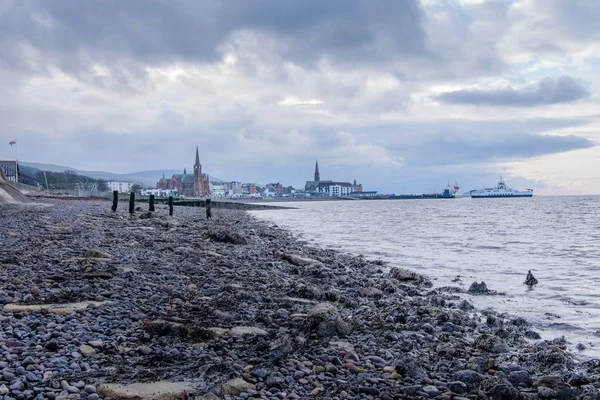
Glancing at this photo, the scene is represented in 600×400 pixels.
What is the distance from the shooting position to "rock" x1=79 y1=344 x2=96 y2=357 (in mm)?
4569

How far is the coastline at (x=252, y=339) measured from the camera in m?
4.27

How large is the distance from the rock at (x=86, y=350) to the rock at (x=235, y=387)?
1492mm

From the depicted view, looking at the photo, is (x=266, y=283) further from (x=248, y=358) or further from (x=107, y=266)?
(x=248, y=358)

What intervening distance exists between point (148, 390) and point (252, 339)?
188cm

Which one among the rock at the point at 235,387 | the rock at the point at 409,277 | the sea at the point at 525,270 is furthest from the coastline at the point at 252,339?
the rock at the point at 409,277

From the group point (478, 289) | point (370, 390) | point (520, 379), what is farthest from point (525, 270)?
point (370, 390)

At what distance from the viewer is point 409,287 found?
1110 cm

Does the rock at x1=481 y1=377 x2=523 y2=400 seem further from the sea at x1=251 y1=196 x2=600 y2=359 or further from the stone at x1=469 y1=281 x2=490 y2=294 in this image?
the stone at x1=469 y1=281 x2=490 y2=294

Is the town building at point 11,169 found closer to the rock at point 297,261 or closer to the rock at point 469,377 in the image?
the rock at point 297,261

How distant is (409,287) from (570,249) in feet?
44.8

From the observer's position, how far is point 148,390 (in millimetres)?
3877

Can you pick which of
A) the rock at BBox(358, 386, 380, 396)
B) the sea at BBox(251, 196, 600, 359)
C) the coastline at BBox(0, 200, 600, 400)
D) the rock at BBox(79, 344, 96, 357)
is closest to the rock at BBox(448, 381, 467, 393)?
the coastline at BBox(0, 200, 600, 400)

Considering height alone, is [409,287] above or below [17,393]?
below

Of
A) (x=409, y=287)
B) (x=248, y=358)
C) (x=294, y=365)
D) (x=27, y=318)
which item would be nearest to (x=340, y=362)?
(x=294, y=365)
